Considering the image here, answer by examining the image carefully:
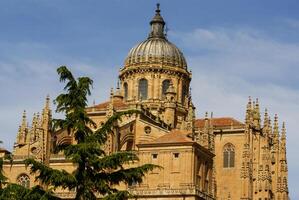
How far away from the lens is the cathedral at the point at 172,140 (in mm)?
60500

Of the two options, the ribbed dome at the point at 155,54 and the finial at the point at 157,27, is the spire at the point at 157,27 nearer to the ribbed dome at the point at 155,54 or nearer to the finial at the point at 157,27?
the finial at the point at 157,27

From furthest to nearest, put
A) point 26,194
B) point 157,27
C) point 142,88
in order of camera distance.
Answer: point 157,27 → point 142,88 → point 26,194

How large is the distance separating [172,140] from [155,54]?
26.0 m

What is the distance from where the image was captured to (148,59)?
8562 cm

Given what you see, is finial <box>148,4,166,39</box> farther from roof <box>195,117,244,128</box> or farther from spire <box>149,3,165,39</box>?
roof <box>195,117,244,128</box>

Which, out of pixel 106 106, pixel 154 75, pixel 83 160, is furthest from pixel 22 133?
pixel 83 160

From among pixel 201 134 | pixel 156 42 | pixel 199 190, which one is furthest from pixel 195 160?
pixel 156 42

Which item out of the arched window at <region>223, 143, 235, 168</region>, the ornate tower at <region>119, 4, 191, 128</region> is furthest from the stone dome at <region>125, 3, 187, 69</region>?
the arched window at <region>223, 143, 235, 168</region>

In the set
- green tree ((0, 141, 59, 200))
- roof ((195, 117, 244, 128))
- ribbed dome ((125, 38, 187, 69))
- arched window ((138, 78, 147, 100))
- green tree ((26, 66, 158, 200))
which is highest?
ribbed dome ((125, 38, 187, 69))

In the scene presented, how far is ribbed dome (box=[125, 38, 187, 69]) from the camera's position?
85.7 m

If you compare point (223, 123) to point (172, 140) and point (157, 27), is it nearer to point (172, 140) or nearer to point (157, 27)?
point (157, 27)

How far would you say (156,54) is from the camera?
3381 inches

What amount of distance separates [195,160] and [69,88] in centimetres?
3131

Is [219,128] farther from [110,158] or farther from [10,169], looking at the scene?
[110,158]
